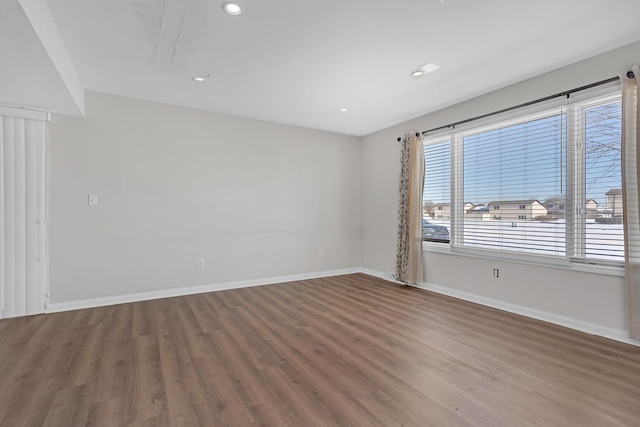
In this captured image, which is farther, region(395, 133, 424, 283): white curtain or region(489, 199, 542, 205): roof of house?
region(395, 133, 424, 283): white curtain

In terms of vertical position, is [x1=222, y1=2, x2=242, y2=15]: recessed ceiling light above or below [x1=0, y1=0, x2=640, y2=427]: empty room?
above

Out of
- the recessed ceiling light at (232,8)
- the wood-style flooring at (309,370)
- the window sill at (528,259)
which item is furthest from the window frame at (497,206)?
the recessed ceiling light at (232,8)

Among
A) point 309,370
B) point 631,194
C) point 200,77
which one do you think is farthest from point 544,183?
point 200,77

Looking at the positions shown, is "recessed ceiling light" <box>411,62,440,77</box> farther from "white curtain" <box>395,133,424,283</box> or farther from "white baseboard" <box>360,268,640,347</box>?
"white baseboard" <box>360,268,640,347</box>

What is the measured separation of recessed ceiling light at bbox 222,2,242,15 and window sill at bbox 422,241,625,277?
12.8ft

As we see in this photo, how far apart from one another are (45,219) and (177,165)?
165 cm

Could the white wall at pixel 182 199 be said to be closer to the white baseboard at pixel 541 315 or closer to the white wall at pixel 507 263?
the white wall at pixel 507 263

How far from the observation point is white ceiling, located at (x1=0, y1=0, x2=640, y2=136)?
7.31 feet

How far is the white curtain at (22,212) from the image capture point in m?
3.35

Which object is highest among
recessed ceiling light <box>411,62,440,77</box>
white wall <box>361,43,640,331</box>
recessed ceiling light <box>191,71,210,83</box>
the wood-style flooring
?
recessed ceiling light <box>411,62,440,77</box>

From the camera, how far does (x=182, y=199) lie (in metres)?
4.32

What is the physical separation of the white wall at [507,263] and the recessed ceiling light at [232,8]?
10.7 feet

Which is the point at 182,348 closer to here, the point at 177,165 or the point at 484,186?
the point at 177,165

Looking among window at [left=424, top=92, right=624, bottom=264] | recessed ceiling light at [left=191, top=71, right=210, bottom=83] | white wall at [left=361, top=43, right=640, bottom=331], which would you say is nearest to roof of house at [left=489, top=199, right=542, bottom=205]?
window at [left=424, top=92, right=624, bottom=264]
